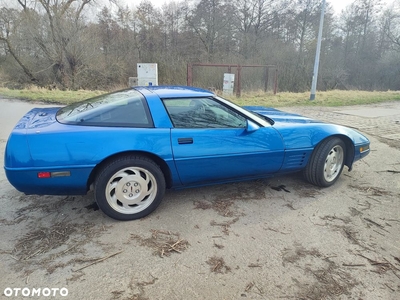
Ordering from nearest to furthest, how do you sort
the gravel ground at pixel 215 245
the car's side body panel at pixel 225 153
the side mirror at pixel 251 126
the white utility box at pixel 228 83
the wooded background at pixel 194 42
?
the gravel ground at pixel 215 245
the car's side body panel at pixel 225 153
the side mirror at pixel 251 126
the white utility box at pixel 228 83
the wooded background at pixel 194 42

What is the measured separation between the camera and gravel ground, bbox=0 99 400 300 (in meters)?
1.97

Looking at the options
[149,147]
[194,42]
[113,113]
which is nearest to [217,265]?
[149,147]

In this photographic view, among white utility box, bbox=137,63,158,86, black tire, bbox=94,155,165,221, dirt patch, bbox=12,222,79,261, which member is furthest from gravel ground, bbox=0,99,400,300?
white utility box, bbox=137,63,158,86

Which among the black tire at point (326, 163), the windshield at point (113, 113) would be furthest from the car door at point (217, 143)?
the black tire at point (326, 163)

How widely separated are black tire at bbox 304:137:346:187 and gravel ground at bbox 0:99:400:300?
148 mm

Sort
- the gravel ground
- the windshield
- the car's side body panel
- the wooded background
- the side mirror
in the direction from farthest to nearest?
the wooded background → the side mirror → the car's side body panel → the windshield → the gravel ground

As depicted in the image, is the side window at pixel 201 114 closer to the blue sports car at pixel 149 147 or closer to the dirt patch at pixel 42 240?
the blue sports car at pixel 149 147

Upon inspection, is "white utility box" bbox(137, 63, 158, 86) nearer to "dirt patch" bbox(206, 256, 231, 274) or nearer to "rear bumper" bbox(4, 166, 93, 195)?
"rear bumper" bbox(4, 166, 93, 195)

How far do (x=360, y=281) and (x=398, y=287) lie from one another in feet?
0.85

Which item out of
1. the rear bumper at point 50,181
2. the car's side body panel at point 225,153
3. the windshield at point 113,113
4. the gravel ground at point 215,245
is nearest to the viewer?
the gravel ground at point 215,245

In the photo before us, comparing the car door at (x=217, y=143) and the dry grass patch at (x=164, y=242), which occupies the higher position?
the car door at (x=217, y=143)

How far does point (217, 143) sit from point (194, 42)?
2789 centimetres

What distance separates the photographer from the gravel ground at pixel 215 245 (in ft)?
6.47

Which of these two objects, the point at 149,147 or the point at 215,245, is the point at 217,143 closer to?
the point at 149,147
